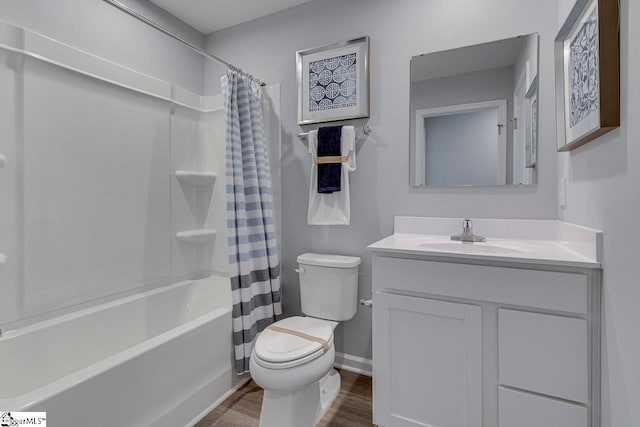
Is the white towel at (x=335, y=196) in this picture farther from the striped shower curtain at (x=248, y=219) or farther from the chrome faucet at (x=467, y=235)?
the chrome faucet at (x=467, y=235)

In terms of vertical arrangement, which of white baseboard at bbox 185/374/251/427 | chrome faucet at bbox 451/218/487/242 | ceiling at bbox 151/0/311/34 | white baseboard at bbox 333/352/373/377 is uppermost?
ceiling at bbox 151/0/311/34

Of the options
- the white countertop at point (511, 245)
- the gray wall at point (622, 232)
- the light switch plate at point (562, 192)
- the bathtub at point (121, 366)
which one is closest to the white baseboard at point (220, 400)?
the bathtub at point (121, 366)

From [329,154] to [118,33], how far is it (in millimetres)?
1551

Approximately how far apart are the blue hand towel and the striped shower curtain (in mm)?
370

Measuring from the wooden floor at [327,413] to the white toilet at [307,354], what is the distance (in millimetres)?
58

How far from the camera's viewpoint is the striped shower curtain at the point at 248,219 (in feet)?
6.21

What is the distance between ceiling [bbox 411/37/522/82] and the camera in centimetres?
168

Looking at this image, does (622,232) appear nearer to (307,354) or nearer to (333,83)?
(307,354)

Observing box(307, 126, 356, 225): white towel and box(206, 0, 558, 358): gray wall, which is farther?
box(307, 126, 356, 225): white towel

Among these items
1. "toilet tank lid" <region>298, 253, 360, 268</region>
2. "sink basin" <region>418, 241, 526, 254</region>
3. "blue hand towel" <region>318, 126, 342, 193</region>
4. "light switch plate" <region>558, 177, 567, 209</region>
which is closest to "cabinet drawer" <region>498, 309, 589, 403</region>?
"sink basin" <region>418, 241, 526, 254</region>

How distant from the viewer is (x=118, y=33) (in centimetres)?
204

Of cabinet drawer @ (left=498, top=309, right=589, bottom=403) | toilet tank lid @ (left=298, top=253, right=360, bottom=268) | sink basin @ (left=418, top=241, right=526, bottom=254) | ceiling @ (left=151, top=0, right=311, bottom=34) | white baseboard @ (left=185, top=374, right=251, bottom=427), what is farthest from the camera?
ceiling @ (left=151, top=0, right=311, bottom=34)

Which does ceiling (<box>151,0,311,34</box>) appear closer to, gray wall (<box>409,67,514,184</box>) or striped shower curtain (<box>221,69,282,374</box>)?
striped shower curtain (<box>221,69,282,374</box>)

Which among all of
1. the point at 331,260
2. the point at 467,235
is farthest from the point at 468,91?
the point at 331,260
